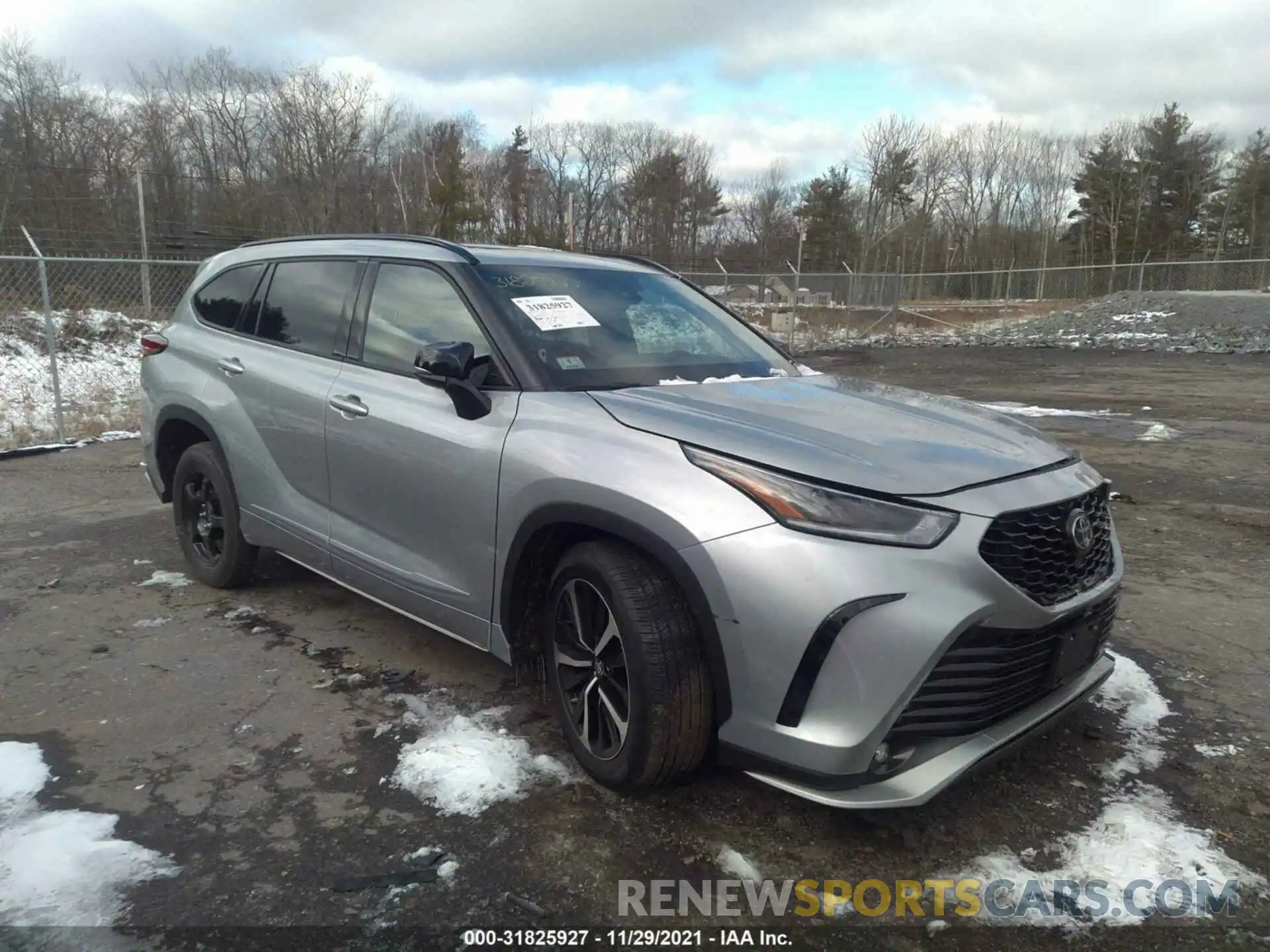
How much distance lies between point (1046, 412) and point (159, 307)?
14937 mm

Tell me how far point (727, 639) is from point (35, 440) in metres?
9.94

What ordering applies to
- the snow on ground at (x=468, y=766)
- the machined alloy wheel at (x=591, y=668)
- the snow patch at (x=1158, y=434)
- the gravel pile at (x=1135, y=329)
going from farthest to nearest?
the gravel pile at (x=1135, y=329)
the snow patch at (x=1158, y=434)
the snow on ground at (x=468, y=766)
the machined alloy wheel at (x=591, y=668)

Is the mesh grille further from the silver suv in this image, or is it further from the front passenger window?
the front passenger window

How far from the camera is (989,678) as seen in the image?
7.37ft

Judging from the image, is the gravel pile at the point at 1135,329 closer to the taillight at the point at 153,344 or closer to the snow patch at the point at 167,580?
the taillight at the point at 153,344

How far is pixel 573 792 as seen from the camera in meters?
2.70

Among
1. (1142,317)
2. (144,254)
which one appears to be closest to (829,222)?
(1142,317)

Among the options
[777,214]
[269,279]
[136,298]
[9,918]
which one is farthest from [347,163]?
[9,918]

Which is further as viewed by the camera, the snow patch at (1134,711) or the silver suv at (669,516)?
the snow patch at (1134,711)

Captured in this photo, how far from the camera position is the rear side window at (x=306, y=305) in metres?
3.78

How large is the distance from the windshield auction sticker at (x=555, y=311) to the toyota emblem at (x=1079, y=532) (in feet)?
5.92

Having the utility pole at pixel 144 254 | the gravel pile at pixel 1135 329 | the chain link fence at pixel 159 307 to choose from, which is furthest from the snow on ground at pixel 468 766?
the gravel pile at pixel 1135 329

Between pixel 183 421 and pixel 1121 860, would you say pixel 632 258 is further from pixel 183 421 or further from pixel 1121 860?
pixel 1121 860

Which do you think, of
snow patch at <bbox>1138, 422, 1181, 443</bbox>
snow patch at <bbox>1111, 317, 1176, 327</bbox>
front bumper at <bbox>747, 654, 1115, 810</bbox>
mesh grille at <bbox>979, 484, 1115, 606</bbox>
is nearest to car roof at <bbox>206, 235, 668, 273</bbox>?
mesh grille at <bbox>979, 484, 1115, 606</bbox>
